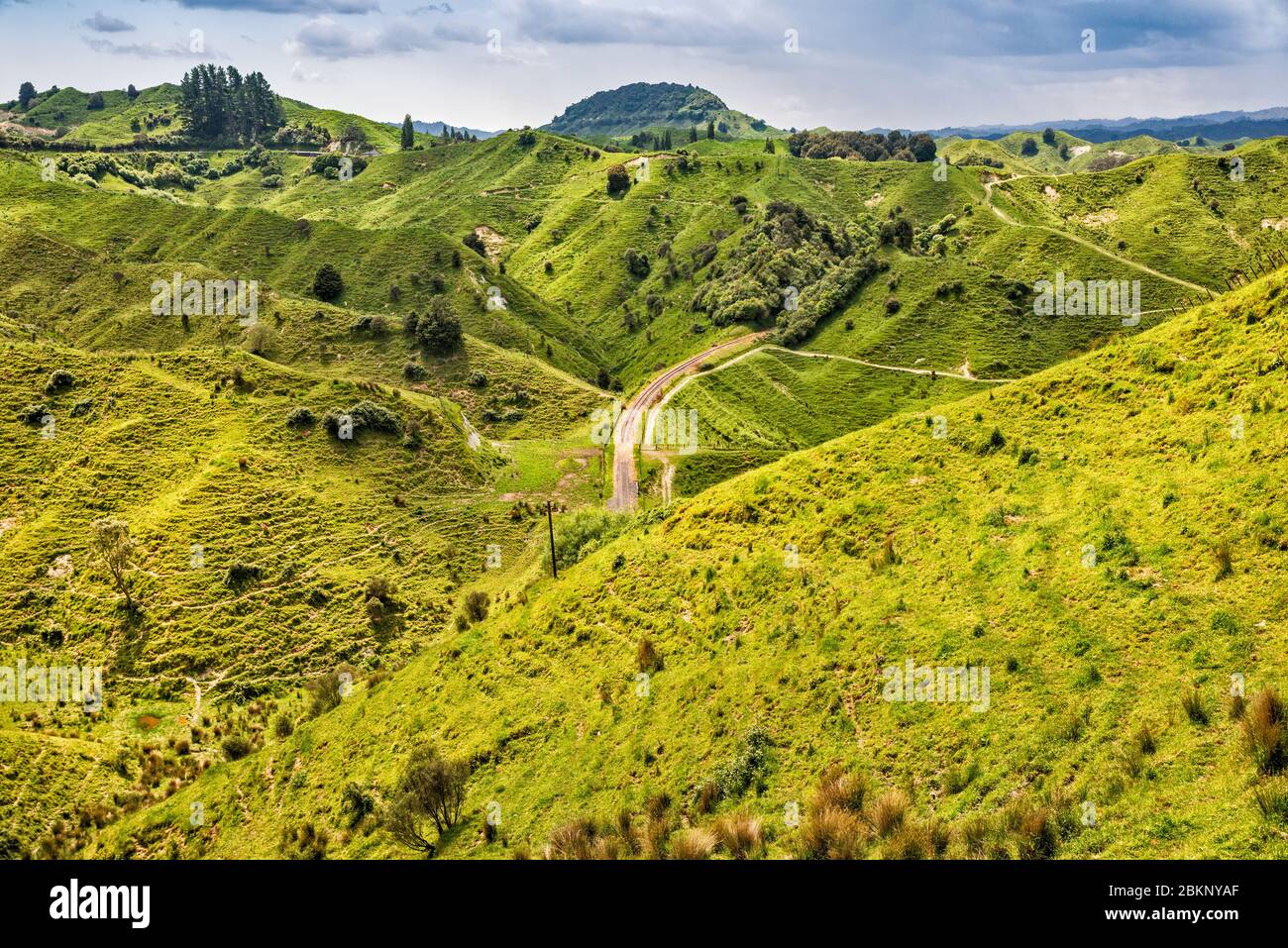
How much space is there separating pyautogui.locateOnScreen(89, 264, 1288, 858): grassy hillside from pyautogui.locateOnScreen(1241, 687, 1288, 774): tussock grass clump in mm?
515

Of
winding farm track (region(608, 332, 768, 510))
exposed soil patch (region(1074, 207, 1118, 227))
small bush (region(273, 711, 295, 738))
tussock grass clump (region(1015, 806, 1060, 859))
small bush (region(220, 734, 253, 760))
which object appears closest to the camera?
tussock grass clump (region(1015, 806, 1060, 859))

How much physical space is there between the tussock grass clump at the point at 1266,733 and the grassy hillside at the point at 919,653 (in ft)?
1.69

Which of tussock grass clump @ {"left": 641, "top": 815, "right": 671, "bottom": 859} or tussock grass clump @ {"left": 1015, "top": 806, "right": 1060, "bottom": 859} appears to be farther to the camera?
tussock grass clump @ {"left": 641, "top": 815, "right": 671, "bottom": 859}

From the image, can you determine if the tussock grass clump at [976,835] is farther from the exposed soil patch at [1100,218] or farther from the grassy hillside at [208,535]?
the exposed soil patch at [1100,218]

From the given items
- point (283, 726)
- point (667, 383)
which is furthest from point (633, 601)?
point (667, 383)

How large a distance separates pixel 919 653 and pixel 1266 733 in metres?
10.9

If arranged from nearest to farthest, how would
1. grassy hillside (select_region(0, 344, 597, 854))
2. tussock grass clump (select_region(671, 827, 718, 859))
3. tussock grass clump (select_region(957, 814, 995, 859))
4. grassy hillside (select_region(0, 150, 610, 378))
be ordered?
tussock grass clump (select_region(957, 814, 995, 859)) < tussock grass clump (select_region(671, 827, 718, 859)) < grassy hillside (select_region(0, 344, 597, 854)) < grassy hillside (select_region(0, 150, 610, 378))

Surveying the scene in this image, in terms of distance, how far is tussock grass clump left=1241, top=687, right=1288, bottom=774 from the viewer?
14.9m

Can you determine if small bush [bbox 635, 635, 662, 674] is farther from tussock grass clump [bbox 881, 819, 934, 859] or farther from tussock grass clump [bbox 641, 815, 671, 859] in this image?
tussock grass clump [bbox 881, 819, 934, 859]

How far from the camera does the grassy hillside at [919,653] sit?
1825 cm

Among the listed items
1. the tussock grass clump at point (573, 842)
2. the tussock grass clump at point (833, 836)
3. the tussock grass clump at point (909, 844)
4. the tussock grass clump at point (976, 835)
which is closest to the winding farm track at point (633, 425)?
the tussock grass clump at point (573, 842)

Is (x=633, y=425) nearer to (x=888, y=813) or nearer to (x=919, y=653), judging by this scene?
(x=919, y=653)

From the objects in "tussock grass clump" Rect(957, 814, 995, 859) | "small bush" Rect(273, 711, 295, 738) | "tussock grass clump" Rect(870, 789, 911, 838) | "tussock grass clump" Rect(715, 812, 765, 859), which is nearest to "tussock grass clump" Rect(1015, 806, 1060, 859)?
"tussock grass clump" Rect(957, 814, 995, 859)
